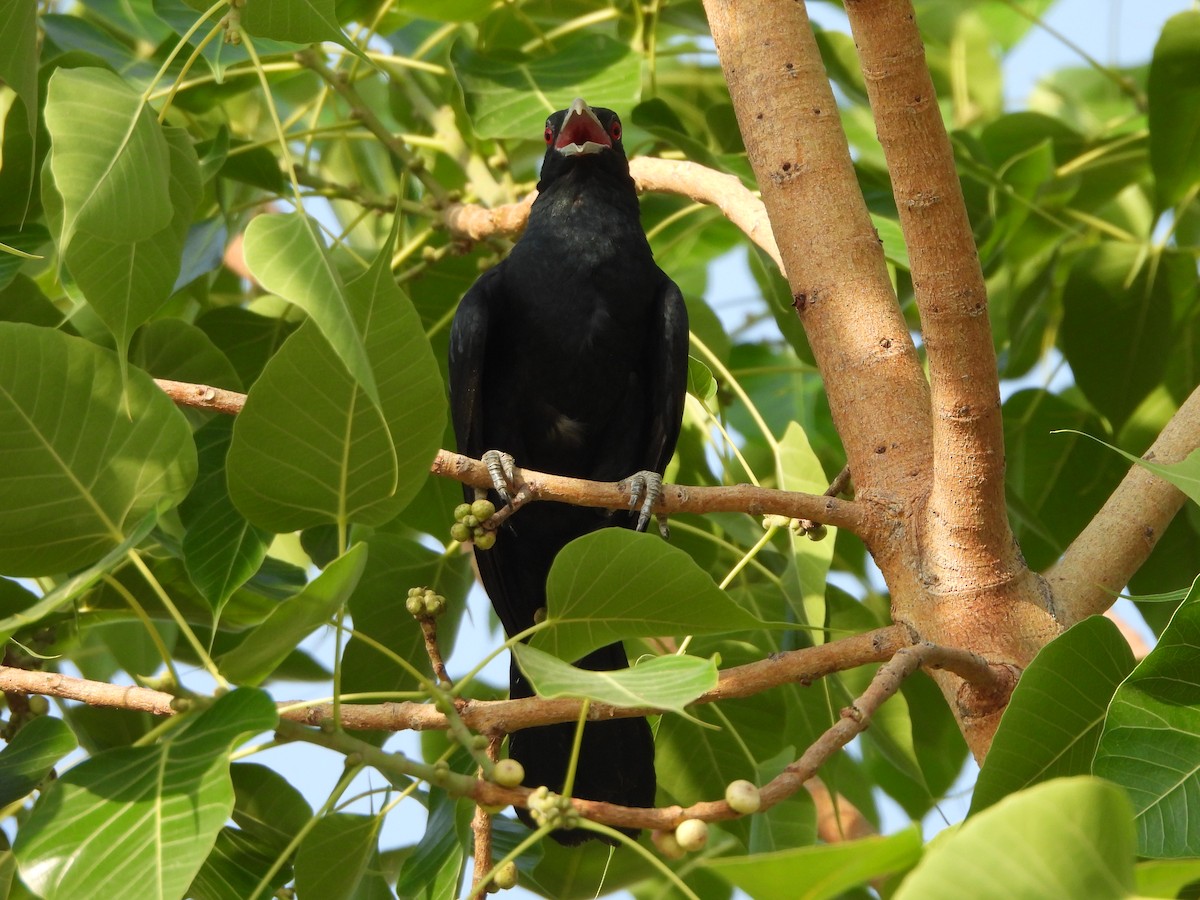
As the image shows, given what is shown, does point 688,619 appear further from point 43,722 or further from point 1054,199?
point 1054,199

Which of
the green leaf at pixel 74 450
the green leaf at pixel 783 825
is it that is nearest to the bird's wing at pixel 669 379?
the green leaf at pixel 783 825

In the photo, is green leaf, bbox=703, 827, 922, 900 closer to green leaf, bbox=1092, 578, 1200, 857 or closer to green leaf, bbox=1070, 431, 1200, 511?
green leaf, bbox=1092, 578, 1200, 857

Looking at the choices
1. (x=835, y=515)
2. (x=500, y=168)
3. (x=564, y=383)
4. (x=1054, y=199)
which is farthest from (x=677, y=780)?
(x=1054, y=199)

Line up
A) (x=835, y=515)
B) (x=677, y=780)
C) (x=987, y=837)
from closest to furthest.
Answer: (x=987, y=837) → (x=835, y=515) → (x=677, y=780)

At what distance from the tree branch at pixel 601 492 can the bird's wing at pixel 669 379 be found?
975mm

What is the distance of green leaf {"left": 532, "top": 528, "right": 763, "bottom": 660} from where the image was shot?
154cm

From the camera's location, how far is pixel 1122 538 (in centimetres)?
196

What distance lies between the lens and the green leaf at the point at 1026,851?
938mm

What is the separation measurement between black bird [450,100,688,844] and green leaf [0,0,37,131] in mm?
1145

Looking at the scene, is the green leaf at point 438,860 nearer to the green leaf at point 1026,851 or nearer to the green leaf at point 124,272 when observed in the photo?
the green leaf at point 124,272

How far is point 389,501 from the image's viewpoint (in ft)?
5.69

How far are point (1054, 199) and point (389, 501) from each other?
7.35 ft

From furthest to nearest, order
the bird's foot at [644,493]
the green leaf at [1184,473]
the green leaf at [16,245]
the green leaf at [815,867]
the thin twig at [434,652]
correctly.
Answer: the green leaf at [16,245], the bird's foot at [644,493], the thin twig at [434,652], the green leaf at [1184,473], the green leaf at [815,867]

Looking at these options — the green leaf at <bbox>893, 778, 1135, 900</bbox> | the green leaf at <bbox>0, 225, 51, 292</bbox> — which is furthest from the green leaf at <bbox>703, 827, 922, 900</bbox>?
the green leaf at <bbox>0, 225, 51, 292</bbox>
